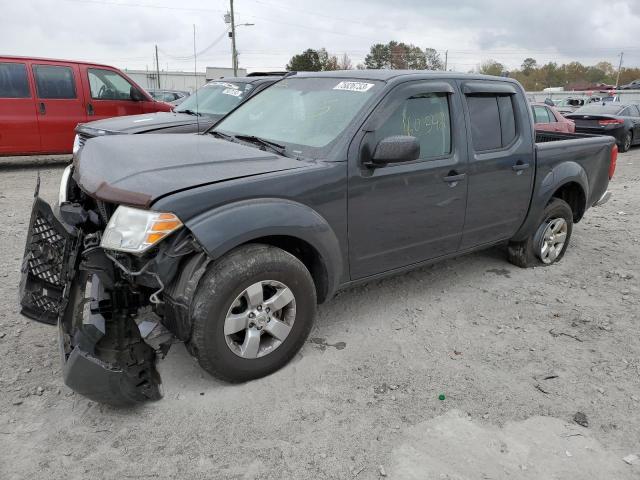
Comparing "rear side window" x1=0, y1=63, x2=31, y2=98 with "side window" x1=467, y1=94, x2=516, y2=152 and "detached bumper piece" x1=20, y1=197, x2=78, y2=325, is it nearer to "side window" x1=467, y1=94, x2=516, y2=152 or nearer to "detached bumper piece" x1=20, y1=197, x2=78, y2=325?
"detached bumper piece" x1=20, y1=197, x2=78, y2=325

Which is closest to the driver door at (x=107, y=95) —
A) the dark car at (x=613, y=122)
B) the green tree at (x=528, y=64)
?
the dark car at (x=613, y=122)

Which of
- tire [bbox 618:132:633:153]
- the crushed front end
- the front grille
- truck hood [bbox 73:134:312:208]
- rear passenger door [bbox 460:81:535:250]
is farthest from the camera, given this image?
tire [bbox 618:132:633:153]

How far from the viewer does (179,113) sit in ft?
25.9

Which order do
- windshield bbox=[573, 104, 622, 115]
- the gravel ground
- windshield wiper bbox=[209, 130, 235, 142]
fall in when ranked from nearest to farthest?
the gravel ground, windshield wiper bbox=[209, 130, 235, 142], windshield bbox=[573, 104, 622, 115]

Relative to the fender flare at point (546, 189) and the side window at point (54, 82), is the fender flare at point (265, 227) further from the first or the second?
the side window at point (54, 82)

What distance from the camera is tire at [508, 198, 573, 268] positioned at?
5.01 m

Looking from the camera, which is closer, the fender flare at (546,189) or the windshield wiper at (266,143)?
the windshield wiper at (266,143)

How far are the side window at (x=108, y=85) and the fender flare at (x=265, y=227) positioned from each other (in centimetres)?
796

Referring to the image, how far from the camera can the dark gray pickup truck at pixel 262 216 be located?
2.74 metres

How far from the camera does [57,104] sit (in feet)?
30.4

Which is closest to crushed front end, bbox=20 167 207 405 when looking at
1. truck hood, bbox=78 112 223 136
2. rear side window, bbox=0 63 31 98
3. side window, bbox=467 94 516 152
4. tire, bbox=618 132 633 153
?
side window, bbox=467 94 516 152

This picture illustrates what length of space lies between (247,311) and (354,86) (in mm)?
1776

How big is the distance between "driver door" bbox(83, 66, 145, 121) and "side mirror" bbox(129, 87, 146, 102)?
4 centimetres

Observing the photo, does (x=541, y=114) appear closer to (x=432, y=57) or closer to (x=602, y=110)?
(x=602, y=110)
